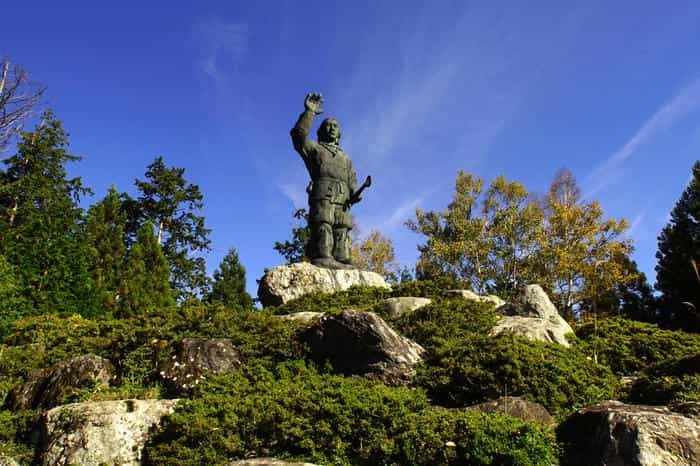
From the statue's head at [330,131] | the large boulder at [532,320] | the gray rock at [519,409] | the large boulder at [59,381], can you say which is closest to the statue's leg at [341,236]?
the statue's head at [330,131]

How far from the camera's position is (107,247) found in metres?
23.5

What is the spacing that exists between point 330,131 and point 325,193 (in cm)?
209

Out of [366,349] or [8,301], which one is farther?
[8,301]

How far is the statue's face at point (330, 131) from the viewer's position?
15.2 m

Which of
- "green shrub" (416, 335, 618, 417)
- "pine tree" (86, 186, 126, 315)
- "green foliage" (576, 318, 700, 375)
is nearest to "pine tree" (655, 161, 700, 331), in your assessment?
"green foliage" (576, 318, 700, 375)

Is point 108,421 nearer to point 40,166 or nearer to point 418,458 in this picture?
point 418,458

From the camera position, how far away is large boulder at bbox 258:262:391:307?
41.4 ft

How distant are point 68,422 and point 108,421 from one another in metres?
0.45

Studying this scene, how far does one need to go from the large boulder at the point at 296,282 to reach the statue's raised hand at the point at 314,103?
432 centimetres

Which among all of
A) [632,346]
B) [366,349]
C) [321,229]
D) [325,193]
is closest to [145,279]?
[321,229]

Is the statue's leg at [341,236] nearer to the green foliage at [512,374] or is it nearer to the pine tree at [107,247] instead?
the green foliage at [512,374]

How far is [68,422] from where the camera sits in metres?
5.70

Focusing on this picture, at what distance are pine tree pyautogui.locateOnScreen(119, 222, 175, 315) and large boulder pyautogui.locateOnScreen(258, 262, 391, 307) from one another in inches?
364

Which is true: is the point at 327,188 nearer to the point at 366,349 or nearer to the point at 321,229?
Answer: the point at 321,229
